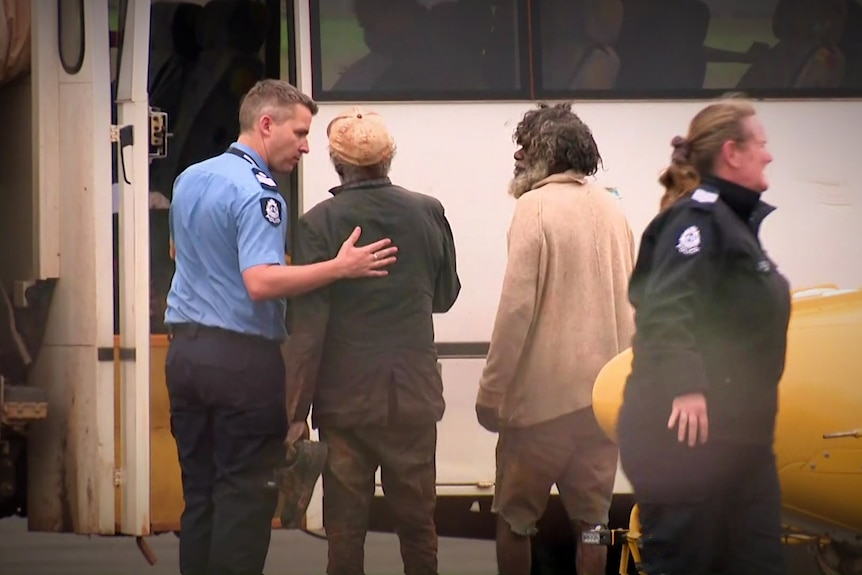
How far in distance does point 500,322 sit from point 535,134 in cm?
68

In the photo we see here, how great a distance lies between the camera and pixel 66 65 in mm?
6789

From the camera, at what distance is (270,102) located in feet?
17.4

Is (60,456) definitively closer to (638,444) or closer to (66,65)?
(66,65)

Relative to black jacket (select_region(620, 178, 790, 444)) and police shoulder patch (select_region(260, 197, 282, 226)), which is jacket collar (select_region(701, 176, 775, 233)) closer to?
black jacket (select_region(620, 178, 790, 444))

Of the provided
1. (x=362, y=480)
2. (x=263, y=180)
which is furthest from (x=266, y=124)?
(x=362, y=480)

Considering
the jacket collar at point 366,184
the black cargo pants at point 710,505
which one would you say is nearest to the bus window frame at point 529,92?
the jacket collar at point 366,184

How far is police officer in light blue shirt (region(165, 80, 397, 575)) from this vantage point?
5.07 metres

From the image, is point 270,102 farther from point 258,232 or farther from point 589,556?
point 589,556

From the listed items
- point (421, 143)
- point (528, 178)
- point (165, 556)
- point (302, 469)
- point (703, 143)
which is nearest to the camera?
point (703, 143)

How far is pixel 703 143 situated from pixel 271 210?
4.53 feet

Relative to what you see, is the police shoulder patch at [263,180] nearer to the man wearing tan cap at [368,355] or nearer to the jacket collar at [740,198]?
the man wearing tan cap at [368,355]

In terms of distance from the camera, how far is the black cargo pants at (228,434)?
5.07 m

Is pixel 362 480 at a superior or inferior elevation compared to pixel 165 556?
superior

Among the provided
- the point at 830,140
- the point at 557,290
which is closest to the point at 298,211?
the point at 557,290
